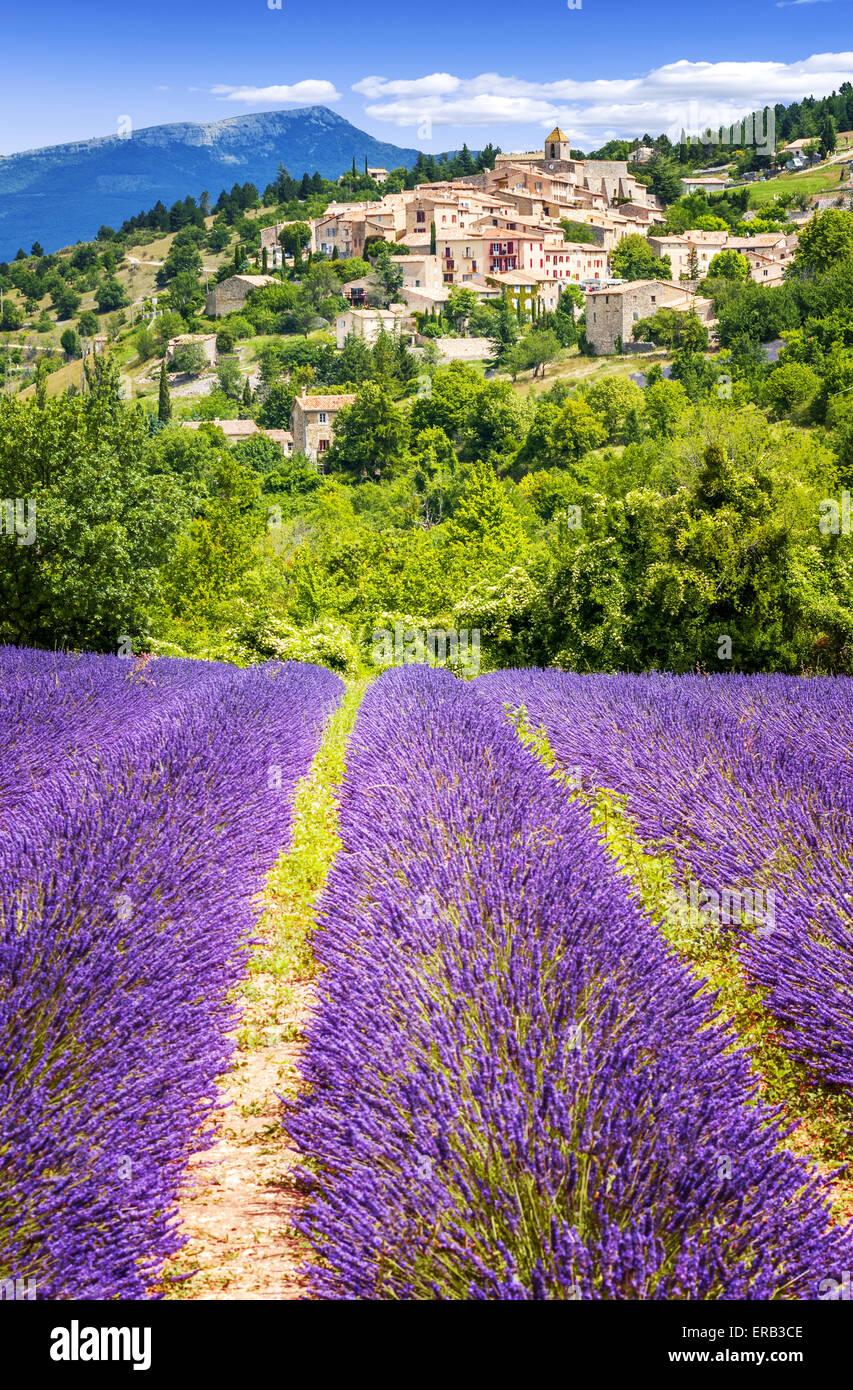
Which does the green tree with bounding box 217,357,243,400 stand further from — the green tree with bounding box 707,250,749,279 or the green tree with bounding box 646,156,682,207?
the green tree with bounding box 646,156,682,207

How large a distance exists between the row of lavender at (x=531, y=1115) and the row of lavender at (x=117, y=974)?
37 centimetres

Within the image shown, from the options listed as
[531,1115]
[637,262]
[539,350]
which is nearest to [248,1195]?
[531,1115]

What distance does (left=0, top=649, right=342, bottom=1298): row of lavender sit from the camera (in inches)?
82.7

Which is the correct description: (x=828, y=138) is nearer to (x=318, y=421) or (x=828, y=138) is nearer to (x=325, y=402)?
(x=325, y=402)

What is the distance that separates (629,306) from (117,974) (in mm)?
87175

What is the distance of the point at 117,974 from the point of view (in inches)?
113

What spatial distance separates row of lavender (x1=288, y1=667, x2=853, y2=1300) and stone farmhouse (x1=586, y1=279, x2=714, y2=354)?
85.8 metres

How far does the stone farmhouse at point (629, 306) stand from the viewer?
81.8 m

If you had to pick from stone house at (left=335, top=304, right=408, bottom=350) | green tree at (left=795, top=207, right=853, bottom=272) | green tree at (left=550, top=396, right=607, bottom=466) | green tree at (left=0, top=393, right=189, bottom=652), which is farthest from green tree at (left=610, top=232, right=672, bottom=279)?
green tree at (left=0, top=393, right=189, bottom=652)

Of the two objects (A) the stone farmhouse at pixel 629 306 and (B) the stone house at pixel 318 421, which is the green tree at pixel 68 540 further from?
(A) the stone farmhouse at pixel 629 306

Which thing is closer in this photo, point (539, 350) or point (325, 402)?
point (325, 402)

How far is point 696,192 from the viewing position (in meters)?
113

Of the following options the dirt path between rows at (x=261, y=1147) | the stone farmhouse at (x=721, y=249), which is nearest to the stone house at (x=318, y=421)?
the stone farmhouse at (x=721, y=249)

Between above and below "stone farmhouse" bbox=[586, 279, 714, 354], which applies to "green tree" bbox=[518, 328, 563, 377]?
below
